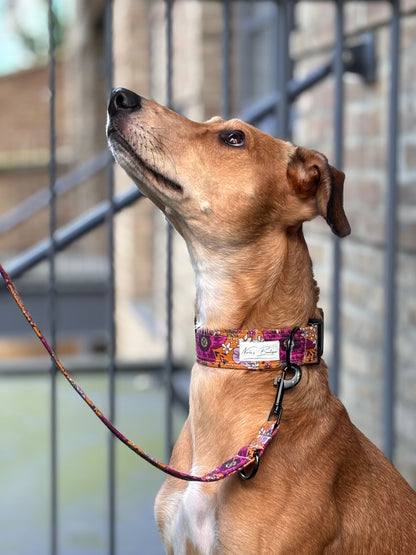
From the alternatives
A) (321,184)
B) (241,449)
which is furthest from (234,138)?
(241,449)

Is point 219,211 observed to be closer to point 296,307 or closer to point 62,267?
point 296,307

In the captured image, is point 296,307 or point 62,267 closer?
point 296,307

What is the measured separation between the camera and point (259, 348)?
2064mm

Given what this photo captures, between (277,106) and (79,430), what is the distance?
2933mm

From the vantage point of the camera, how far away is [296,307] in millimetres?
2141

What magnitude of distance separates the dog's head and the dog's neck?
0.04m

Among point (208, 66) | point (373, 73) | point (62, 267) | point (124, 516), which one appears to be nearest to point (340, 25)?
point (373, 73)

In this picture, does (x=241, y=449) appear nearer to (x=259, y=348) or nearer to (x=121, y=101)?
(x=259, y=348)

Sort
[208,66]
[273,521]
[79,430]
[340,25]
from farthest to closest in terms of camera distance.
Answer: [208,66] < [79,430] < [340,25] < [273,521]

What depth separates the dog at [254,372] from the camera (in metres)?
1.98

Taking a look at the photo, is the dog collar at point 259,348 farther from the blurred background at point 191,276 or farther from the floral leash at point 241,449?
the blurred background at point 191,276

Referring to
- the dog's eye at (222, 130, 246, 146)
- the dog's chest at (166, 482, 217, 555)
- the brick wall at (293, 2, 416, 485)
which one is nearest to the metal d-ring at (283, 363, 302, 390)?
the dog's chest at (166, 482, 217, 555)

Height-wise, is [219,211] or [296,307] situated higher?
[219,211]

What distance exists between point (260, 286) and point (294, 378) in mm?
250
